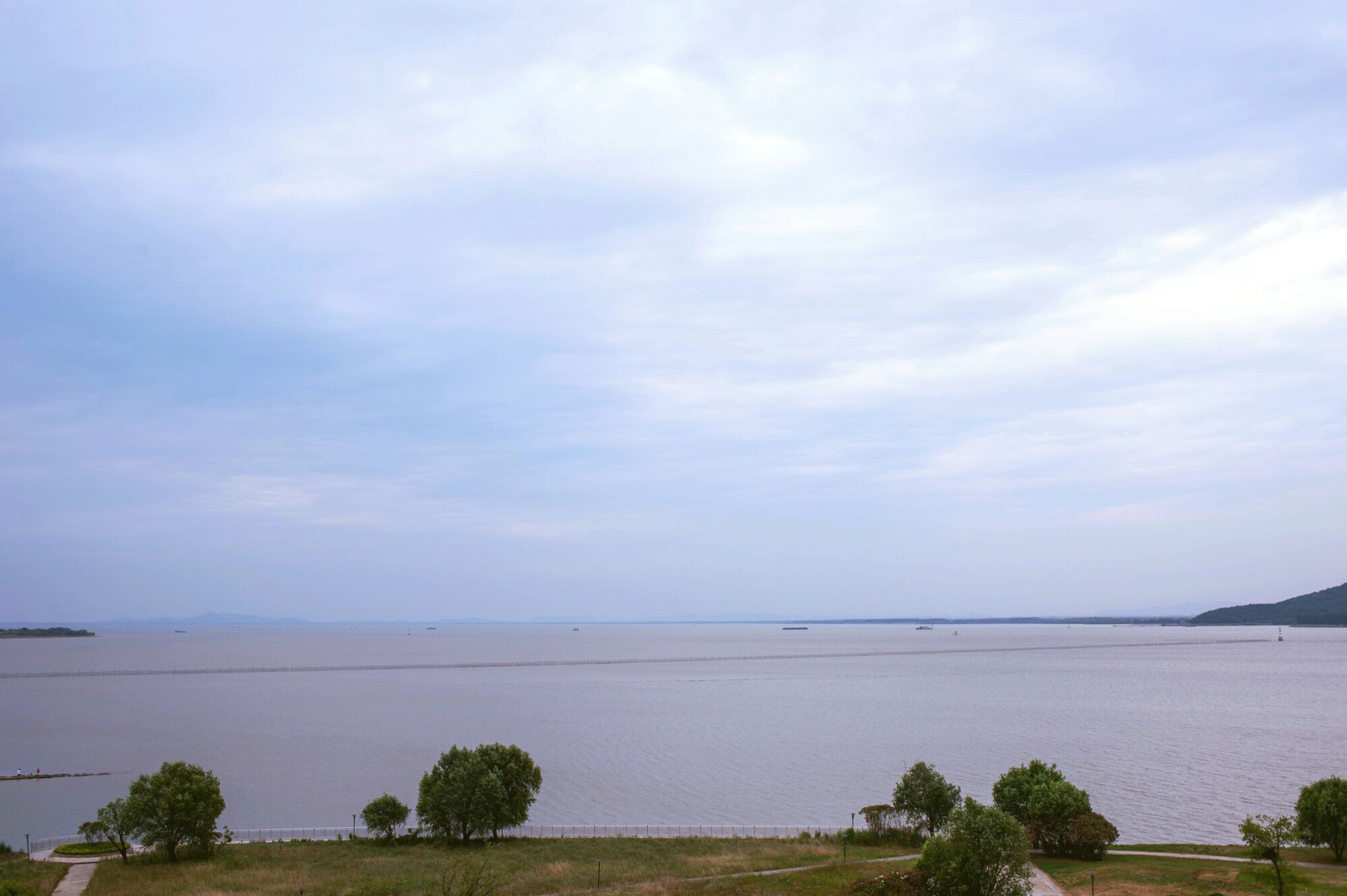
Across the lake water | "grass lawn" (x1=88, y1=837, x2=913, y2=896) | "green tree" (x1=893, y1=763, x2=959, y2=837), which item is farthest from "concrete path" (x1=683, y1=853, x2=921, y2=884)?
the lake water

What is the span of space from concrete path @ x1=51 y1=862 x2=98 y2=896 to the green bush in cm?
310

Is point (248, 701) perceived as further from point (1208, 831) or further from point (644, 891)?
point (1208, 831)

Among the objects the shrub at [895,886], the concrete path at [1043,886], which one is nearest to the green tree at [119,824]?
the shrub at [895,886]

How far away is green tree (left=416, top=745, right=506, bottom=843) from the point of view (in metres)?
61.5

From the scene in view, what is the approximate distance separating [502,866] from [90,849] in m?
27.9

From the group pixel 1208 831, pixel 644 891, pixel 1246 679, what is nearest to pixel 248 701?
pixel 644 891

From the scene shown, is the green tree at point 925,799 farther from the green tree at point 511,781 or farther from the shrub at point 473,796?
the shrub at point 473,796

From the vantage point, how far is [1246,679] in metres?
182

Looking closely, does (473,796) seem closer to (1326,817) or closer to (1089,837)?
(1089,837)

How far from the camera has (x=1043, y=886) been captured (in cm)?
4541

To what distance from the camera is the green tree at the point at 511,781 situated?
6231 cm

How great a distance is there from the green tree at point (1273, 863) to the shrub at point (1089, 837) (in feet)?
22.5

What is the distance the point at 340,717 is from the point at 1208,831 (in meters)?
107

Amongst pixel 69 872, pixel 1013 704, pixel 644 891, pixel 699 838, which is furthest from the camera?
pixel 1013 704
